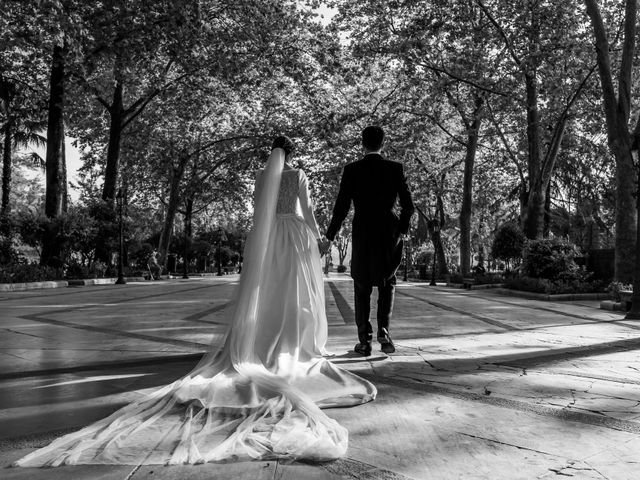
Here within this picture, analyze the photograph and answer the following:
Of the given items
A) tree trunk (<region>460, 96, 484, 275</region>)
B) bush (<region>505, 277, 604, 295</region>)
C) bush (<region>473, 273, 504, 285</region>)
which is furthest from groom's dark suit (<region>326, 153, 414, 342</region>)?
tree trunk (<region>460, 96, 484, 275</region>)

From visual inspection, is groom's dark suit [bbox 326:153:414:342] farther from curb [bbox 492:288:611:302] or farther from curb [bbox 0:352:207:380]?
curb [bbox 492:288:611:302]

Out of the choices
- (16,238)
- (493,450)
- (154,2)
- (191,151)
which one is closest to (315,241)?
(493,450)

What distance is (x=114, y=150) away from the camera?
81.0 feet

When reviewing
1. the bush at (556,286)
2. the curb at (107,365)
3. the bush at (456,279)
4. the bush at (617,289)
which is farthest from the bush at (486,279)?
the curb at (107,365)

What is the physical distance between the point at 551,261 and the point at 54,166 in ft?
60.3

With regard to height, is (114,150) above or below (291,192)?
above

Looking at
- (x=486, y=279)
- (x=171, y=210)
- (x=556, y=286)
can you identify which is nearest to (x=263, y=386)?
(x=556, y=286)

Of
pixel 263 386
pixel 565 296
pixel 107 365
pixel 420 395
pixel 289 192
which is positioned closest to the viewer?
pixel 263 386

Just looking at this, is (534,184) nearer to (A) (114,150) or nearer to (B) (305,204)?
(B) (305,204)

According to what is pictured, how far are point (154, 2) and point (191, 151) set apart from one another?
2028 cm

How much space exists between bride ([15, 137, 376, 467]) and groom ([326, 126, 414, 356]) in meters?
0.48

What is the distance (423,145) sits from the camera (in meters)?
27.8

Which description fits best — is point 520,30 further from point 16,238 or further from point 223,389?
point 16,238

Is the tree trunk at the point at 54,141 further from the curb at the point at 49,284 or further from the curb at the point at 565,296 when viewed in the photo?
the curb at the point at 565,296
